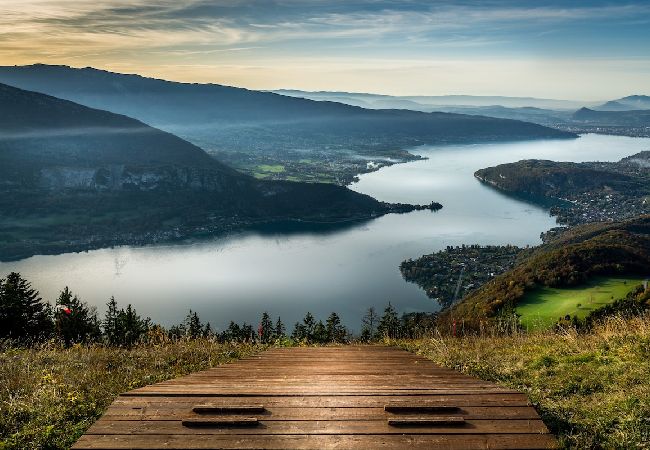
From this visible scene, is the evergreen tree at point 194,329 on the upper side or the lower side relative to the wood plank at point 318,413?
lower

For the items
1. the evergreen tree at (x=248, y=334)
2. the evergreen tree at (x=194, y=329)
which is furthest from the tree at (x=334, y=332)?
the evergreen tree at (x=194, y=329)

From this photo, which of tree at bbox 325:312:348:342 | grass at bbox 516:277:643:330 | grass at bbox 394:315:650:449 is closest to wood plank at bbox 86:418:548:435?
grass at bbox 394:315:650:449

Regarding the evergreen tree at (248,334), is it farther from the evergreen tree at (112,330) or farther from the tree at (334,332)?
the evergreen tree at (112,330)

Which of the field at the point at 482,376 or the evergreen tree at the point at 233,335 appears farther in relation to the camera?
the evergreen tree at the point at 233,335

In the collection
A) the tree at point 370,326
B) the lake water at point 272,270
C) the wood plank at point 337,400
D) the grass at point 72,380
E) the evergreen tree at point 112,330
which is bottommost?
the lake water at point 272,270

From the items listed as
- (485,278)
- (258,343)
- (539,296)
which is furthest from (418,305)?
(258,343)

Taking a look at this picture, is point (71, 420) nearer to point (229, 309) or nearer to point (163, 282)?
point (229, 309)
